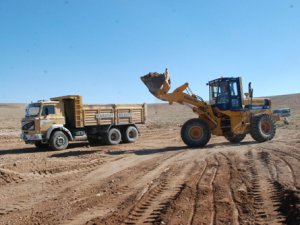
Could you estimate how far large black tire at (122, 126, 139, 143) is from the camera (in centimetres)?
2234

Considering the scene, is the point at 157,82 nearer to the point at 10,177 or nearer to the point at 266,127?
the point at 266,127

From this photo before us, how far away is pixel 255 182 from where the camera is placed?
9008mm

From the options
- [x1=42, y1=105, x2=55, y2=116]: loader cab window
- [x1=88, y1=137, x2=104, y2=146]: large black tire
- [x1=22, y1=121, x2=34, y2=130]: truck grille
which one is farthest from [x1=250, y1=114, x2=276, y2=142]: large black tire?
[x1=22, y1=121, x2=34, y2=130]: truck grille

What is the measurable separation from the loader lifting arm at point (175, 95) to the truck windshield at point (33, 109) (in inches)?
210

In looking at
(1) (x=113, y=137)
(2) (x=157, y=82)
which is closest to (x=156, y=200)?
(2) (x=157, y=82)

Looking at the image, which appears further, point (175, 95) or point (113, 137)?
point (113, 137)

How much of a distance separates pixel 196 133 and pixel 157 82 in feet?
9.03

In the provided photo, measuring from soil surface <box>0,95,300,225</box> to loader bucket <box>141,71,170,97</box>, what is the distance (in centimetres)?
428

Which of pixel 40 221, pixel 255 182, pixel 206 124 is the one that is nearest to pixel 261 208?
pixel 255 182

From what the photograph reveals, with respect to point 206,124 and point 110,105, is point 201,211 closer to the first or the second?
point 206,124

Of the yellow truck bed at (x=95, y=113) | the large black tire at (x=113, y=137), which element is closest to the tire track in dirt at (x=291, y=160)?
the large black tire at (x=113, y=137)

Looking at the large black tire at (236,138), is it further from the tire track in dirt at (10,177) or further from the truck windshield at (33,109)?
the tire track in dirt at (10,177)

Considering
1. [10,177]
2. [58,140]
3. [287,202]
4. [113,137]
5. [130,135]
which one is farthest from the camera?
[130,135]

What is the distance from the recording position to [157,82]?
17.8 metres
